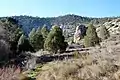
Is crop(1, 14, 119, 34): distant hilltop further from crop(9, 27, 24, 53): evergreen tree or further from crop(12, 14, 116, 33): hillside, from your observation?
crop(9, 27, 24, 53): evergreen tree

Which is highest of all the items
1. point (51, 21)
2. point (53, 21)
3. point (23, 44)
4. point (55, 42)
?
point (51, 21)

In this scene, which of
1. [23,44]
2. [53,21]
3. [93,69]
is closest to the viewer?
[93,69]

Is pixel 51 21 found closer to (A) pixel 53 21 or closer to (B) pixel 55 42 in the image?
(A) pixel 53 21

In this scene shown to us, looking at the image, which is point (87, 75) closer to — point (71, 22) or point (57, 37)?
point (57, 37)

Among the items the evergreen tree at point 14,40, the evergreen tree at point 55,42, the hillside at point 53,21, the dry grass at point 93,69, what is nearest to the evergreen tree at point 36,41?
the evergreen tree at point 14,40

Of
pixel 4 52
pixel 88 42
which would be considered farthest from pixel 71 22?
pixel 4 52

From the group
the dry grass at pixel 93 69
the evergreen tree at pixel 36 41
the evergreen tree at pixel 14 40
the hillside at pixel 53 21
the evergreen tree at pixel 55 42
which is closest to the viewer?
the dry grass at pixel 93 69

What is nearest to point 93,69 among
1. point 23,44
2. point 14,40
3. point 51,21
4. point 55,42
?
point 55,42

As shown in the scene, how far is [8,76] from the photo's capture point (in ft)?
55.8

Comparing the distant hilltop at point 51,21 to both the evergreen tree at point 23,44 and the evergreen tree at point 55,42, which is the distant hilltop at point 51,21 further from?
the evergreen tree at point 55,42

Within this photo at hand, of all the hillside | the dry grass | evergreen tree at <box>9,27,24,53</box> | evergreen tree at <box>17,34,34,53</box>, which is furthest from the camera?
the hillside

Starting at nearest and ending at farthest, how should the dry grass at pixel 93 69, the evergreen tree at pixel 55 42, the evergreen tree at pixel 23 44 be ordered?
the dry grass at pixel 93 69 → the evergreen tree at pixel 55 42 → the evergreen tree at pixel 23 44

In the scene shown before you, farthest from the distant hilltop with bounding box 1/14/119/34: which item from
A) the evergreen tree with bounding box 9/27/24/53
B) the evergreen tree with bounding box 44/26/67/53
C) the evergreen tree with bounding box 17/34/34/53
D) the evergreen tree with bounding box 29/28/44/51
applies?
the evergreen tree with bounding box 44/26/67/53

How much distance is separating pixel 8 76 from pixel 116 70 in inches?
328
